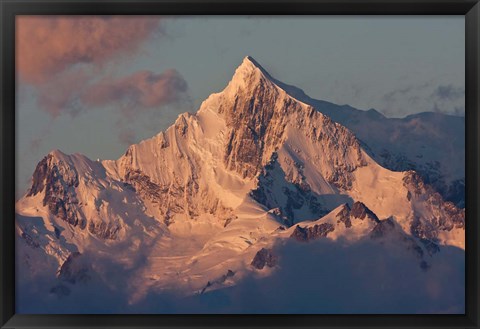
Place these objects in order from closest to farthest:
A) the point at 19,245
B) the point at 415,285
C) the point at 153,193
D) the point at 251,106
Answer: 1. the point at 19,245
2. the point at 415,285
3. the point at 153,193
4. the point at 251,106

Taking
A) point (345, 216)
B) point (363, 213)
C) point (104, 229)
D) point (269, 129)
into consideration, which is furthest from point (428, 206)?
point (104, 229)

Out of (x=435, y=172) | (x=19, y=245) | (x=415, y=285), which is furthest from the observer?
(x=435, y=172)

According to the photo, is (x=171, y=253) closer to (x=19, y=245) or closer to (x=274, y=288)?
(x=274, y=288)

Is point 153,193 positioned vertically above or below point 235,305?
above

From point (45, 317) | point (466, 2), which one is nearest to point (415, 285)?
point (466, 2)

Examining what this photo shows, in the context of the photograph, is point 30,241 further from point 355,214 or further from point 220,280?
point 355,214

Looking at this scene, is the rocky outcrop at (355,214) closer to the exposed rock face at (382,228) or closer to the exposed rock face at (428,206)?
the exposed rock face at (382,228)
